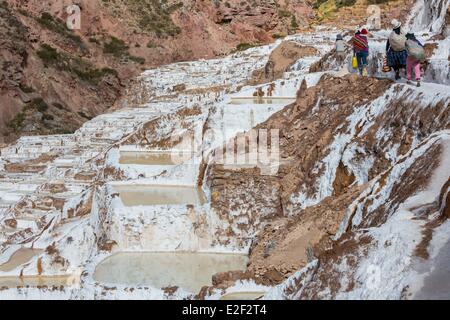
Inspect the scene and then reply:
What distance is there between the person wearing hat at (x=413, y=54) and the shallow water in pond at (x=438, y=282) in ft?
15.3

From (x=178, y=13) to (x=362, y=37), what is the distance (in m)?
30.8

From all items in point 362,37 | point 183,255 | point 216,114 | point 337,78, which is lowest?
point 183,255

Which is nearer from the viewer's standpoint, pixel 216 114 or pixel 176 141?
pixel 216 114

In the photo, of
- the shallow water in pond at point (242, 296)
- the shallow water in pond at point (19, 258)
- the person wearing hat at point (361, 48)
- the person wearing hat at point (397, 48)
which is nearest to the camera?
the shallow water in pond at point (242, 296)

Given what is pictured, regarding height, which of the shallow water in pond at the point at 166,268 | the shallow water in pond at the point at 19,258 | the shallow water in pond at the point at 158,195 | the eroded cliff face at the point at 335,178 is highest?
the eroded cliff face at the point at 335,178

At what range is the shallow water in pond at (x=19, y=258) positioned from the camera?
9731 millimetres

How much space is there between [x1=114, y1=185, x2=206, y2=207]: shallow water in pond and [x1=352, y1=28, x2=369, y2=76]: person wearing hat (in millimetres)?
3566

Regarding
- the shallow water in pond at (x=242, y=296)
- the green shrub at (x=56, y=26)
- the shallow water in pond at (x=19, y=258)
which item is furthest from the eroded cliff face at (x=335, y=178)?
the green shrub at (x=56, y=26)

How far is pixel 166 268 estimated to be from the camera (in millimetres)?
8102

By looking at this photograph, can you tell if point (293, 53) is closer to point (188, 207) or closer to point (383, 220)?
point (188, 207)

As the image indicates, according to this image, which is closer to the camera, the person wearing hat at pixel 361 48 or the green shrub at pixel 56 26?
the person wearing hat at pixel 361 48

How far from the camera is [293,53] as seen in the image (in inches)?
790

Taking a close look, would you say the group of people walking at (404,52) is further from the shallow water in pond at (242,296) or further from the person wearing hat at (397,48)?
the shallow water in pond at (242,296)
